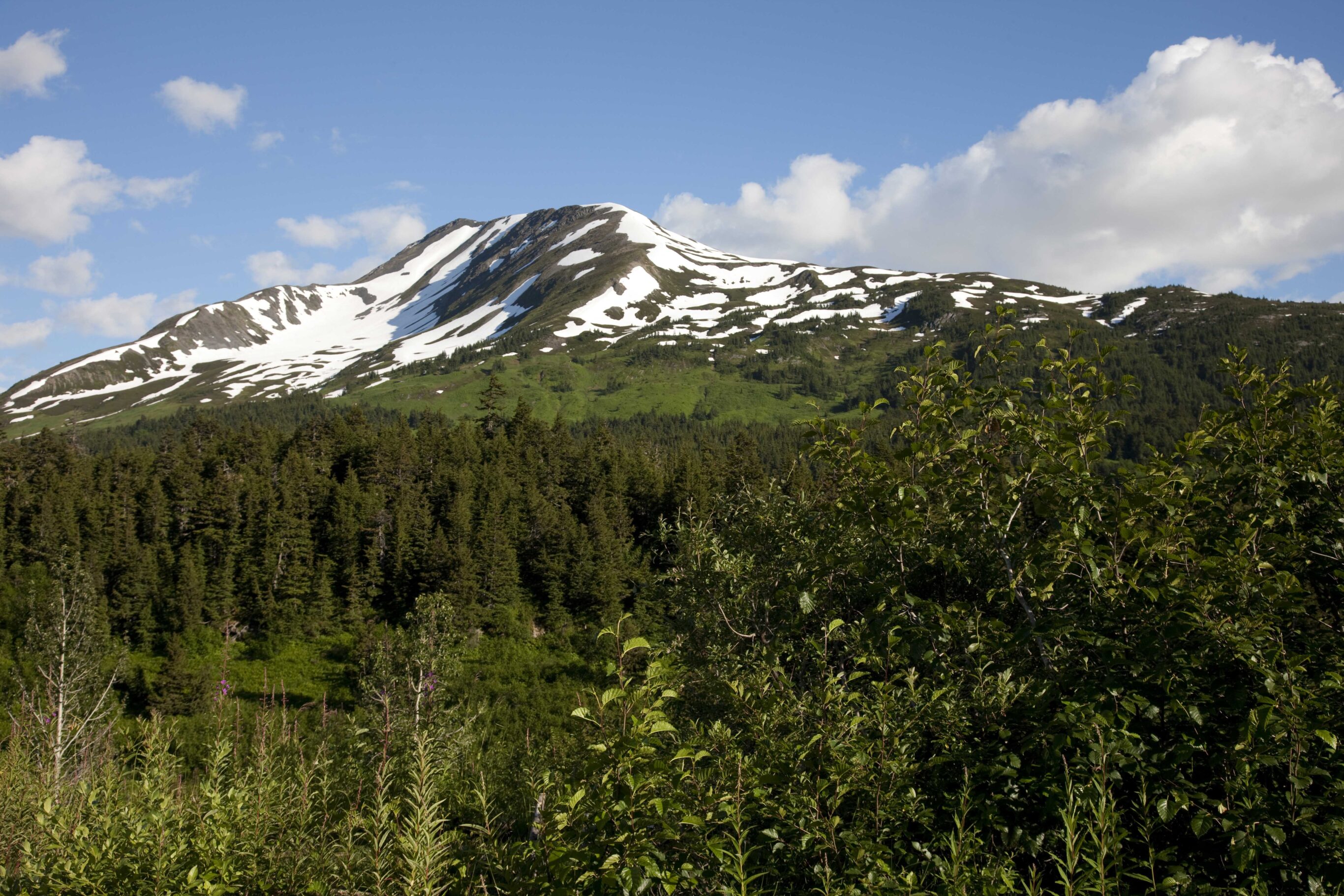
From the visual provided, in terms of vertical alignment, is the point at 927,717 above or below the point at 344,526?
above

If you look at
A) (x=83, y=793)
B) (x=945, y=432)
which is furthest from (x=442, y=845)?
(x=945, y=432)

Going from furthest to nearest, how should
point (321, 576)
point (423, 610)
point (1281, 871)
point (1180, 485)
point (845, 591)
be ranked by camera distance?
point (321, 576)
point (423, 610)
point (845, 591)
point (1180, 485)
point (1281, 871)

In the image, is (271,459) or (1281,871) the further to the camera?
(271,459)

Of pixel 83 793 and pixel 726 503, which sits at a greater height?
pixel 726 503

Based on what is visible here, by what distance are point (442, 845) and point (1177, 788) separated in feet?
15.1

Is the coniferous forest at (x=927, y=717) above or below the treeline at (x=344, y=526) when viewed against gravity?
above

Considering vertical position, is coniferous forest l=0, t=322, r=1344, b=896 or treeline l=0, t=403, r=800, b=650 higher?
coniferous forest l=0, t=322, r=1344, b=896

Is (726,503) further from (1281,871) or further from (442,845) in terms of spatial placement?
(1281,871)

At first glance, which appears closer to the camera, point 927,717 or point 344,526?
point 927,717

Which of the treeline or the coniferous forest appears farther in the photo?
the treeline

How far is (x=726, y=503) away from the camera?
10.8 m

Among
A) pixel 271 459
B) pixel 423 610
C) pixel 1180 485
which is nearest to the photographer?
pixel 1180 485

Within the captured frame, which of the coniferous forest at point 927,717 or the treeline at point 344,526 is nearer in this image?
the coniferous forest at point 927,717

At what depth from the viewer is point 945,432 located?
662 cm
